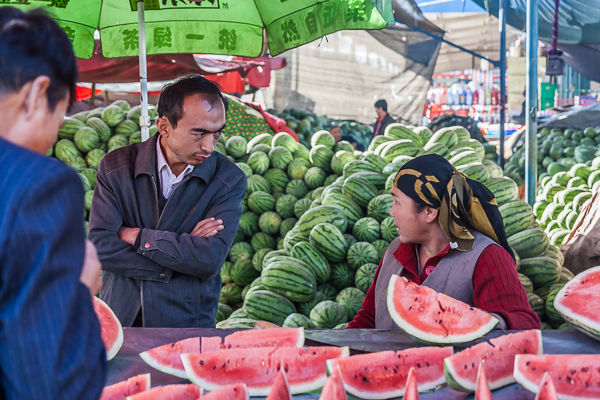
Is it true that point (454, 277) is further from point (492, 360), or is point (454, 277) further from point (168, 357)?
point (168, 357)

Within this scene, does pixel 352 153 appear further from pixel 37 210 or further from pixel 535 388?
pixel 37 210

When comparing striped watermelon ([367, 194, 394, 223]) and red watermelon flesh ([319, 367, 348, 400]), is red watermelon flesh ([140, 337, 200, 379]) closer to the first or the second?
red watermelon flesh ([319, 367, 348, 400])

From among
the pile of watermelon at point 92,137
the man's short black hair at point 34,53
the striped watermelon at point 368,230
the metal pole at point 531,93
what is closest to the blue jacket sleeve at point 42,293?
the man's short black hair at point 34,53

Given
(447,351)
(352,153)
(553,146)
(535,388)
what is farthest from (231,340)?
(553,146)

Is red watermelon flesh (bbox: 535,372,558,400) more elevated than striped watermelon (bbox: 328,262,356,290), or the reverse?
red watermelon flesh (bbox: 535,372,558,400)

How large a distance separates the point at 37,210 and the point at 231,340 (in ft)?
3.65

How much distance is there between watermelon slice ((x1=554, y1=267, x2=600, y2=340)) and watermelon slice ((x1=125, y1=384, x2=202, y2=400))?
1249 mm

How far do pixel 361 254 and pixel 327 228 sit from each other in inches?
11.8

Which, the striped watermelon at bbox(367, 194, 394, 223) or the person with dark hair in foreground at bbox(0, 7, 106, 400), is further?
the striped watermelon at bbox(367, 194, 394, 223)

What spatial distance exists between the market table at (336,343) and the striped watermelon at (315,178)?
3108 millimetres

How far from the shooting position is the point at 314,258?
3.61 meters

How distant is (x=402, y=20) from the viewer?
9250 mm

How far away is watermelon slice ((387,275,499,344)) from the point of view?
1.70 m

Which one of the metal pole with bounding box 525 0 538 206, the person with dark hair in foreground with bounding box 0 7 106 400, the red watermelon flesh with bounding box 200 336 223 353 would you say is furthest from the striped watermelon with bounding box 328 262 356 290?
the person with dark hair in foreground with bounding box 0 7 106 400
